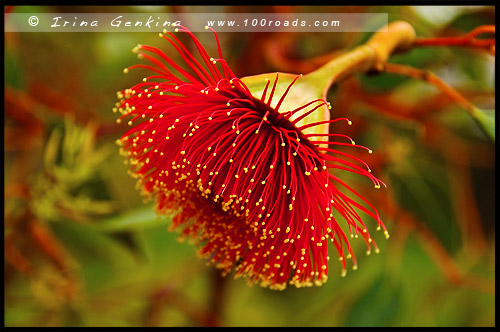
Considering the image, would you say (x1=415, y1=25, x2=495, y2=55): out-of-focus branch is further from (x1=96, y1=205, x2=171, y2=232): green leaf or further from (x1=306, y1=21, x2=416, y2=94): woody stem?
(x1=96, y1=205, x2=171, y2=232): green leaf

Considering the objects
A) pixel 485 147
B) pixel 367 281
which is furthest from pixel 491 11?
pixel 367 281

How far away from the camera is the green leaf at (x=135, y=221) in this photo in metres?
0.58

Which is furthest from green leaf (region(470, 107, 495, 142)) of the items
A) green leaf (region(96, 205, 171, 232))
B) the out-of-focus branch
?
green leaf (region(96, 205, 171, 232))

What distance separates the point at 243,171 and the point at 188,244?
353 millimetres

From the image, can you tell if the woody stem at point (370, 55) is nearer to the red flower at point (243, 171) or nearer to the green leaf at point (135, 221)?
the red flower at point (243, 171)

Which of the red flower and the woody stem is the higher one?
the woody stem

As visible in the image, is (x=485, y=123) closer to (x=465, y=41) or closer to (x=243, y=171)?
(x=465, y=41)

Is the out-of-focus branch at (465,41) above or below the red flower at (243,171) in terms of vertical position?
above

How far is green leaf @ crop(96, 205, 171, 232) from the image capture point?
583 millimetres

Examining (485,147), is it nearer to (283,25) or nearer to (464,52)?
(464,52)

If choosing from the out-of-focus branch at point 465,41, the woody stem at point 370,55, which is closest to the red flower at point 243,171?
the woody stem at point 370,55

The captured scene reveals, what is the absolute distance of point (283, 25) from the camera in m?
0.64

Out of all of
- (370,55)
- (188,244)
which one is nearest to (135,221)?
(188,244)

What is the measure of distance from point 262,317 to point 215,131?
1.65 feet
